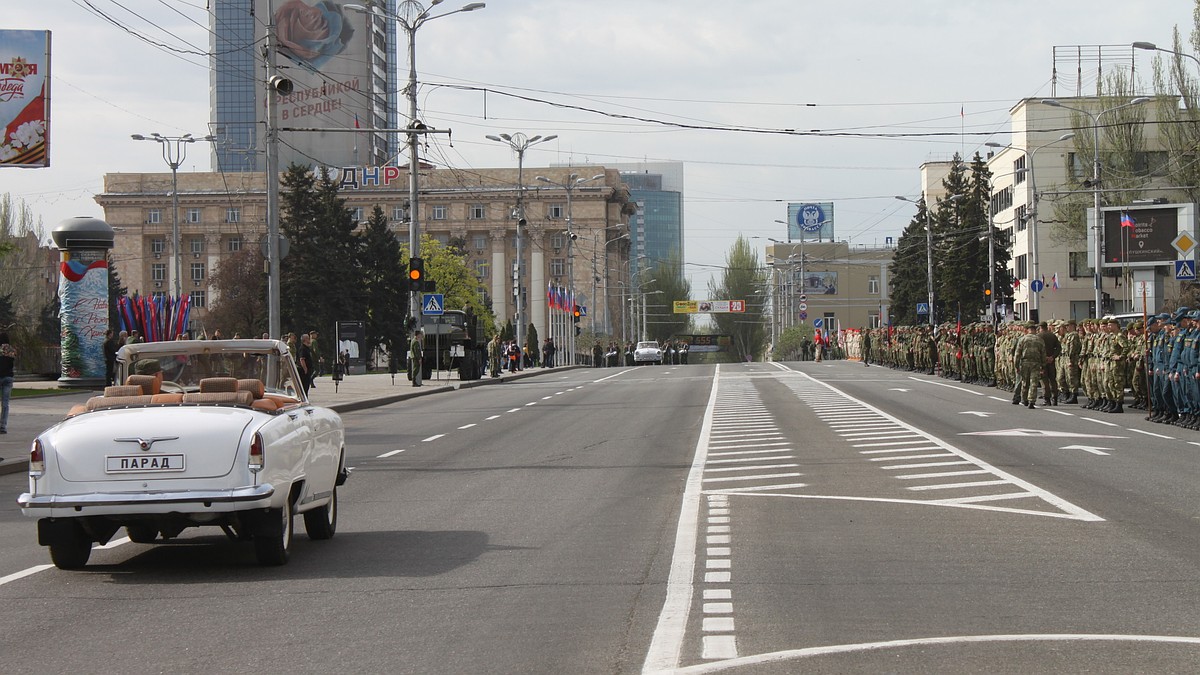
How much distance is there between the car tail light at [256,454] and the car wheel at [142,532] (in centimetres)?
96

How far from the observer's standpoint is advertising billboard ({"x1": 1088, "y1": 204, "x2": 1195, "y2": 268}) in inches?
2272

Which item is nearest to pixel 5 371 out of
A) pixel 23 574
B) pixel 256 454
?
pixel 23 574

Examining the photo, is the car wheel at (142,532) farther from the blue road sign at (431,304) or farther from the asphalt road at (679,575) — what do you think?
the blue road sign at (431,304)

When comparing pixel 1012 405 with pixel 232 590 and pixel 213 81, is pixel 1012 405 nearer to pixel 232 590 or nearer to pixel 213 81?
pixel 232 590

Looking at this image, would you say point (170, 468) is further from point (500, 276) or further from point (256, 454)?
point (500, 276)

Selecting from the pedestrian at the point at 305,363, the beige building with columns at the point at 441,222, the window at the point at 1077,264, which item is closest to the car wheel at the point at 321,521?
the pedestrian at the point at 305,363

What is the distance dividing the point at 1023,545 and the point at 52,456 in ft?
22.0

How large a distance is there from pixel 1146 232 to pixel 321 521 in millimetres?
53291

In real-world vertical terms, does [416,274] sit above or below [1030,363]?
above

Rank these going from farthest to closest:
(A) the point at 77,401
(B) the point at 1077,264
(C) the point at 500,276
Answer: (C) the point at 500,276 → (B) the point at 1077,264 → (A) the point at 77,401

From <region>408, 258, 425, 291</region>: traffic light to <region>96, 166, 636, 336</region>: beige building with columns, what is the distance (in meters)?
89.0

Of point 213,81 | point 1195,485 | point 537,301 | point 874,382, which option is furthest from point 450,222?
point 1195,485

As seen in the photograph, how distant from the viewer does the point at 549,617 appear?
313 inches

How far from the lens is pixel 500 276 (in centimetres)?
14462
